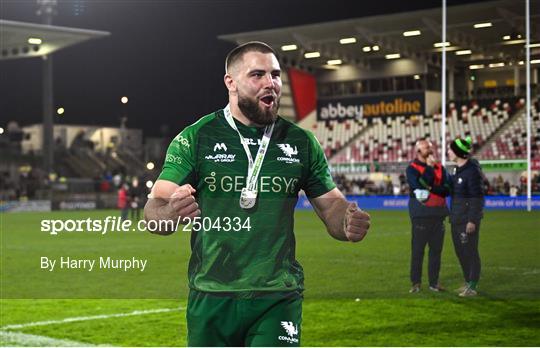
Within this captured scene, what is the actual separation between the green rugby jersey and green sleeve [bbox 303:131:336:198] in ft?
0.12

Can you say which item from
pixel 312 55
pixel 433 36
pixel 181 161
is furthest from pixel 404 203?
pixel 181 161

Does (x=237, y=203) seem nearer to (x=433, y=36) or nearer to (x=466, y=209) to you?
(x=466, y=209)

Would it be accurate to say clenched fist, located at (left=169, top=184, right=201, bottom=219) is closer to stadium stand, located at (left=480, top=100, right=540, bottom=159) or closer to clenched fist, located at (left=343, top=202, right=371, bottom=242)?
clenched fist, located at (left=343, top=202, right=371, bottom=242)

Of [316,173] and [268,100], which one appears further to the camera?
[316,173]

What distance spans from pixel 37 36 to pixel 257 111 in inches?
740

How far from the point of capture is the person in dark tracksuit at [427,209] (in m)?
8.70

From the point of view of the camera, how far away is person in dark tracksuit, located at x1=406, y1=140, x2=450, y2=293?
870cm

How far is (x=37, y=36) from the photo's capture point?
2052 centimetres

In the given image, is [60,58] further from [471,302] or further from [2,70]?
[471,302]

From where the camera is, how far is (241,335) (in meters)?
2.96

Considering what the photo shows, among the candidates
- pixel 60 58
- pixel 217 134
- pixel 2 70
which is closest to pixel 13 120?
pixel 2 70

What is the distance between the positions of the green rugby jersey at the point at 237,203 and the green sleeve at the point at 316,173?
0.04 metres

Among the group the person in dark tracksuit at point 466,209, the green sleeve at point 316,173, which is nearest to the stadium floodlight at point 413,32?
the person in dark tracksuit at point 466,209

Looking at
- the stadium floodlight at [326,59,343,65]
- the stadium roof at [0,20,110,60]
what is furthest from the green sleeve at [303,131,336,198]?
the stadium floodlight at [326,59,343,65]
